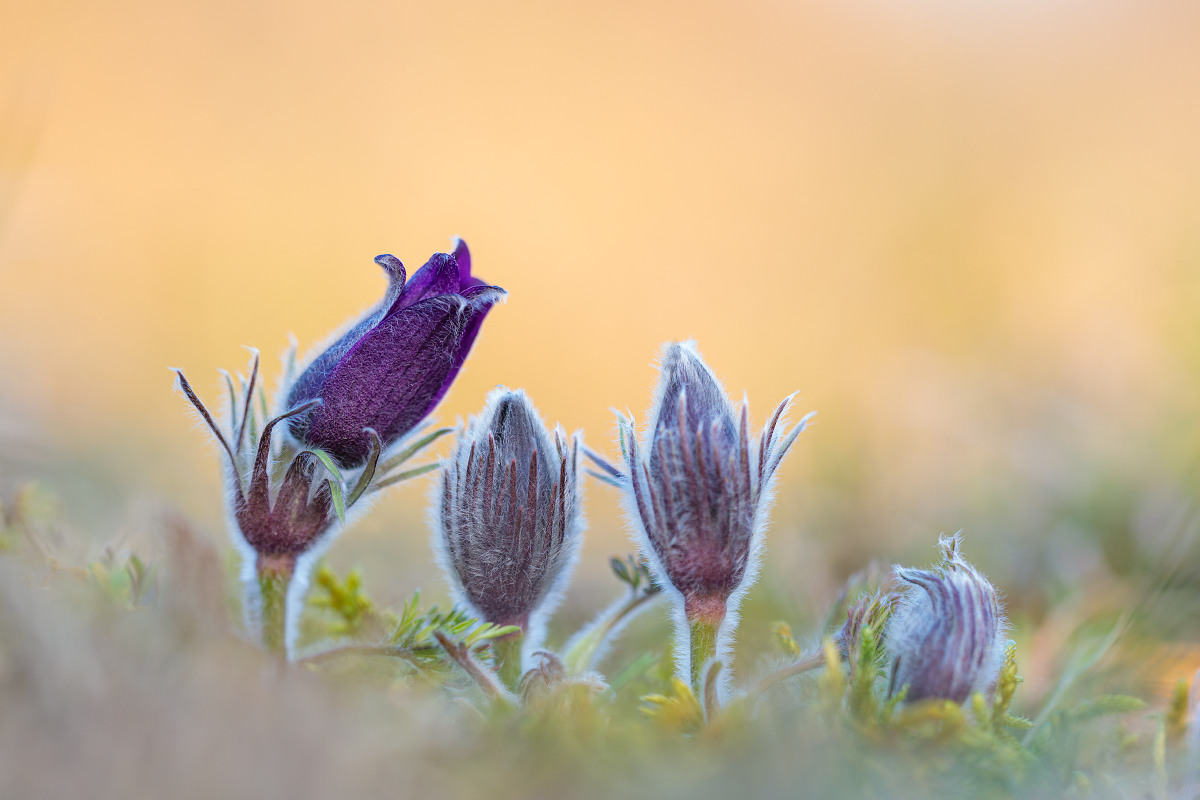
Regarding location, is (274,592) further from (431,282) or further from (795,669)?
(795,669)

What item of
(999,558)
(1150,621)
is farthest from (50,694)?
(999,558)

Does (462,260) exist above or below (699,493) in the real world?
above

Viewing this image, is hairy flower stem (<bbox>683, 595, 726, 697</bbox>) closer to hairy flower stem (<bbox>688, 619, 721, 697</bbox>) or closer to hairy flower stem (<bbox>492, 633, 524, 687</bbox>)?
hairy flower stem (<bbox>688, 619, 721, 697</bbox>)

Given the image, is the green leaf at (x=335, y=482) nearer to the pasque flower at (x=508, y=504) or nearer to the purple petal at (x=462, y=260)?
the pasque flower at (x=508, y=504)

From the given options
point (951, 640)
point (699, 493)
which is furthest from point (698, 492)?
point (951, 640)

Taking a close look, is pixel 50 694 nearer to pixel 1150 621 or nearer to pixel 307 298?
pixel 1150 621

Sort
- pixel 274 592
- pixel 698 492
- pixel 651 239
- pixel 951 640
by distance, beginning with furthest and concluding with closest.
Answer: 1. pixel 651 239
2. pixel 274 592
3. pixel 698 492
4. pixel 951 640
